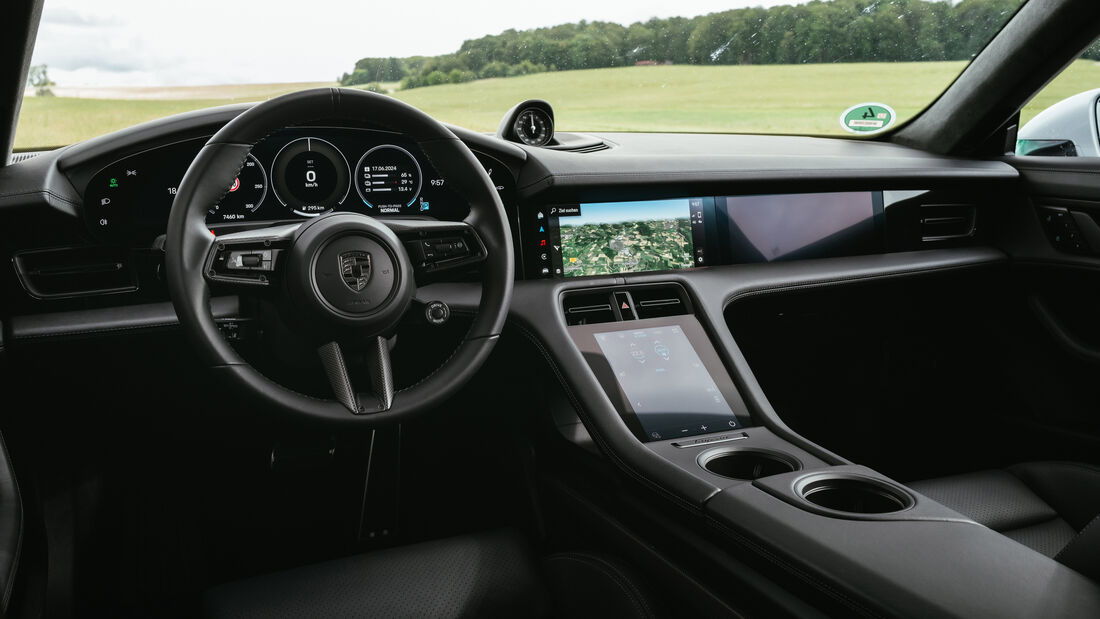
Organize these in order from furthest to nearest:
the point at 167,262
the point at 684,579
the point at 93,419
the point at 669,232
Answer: the point at 669,232
the point at 93,419
the point at 684,579
the point at 167,262

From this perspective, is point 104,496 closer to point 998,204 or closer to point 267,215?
point 267,215

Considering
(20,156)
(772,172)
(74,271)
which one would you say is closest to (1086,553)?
(772,172)

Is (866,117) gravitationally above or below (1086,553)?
above

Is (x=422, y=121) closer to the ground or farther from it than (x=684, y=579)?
farther from it

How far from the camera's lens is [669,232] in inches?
90.0

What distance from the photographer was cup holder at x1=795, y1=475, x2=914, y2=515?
56.1 inches

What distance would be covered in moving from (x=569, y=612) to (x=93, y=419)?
1300mm

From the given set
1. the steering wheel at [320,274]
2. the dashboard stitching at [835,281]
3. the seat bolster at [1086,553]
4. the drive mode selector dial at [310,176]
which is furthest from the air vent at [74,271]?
the seat bolster at [1086,553]

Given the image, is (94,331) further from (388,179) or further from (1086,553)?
(1086,553)

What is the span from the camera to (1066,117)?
2639 mm

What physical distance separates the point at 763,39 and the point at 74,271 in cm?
220

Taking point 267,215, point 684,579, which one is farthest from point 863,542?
point 267,215

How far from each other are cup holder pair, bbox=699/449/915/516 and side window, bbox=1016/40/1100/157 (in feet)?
5.40

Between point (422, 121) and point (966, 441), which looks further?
point (966, 441)
